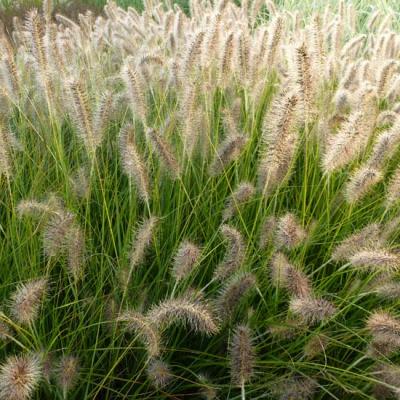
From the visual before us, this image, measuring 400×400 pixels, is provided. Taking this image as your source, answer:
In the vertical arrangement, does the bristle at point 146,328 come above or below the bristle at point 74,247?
below

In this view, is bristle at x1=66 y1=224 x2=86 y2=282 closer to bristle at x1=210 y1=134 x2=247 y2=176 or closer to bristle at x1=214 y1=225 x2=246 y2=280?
bristle at x1=214 y1=225 x2=246 y2=280

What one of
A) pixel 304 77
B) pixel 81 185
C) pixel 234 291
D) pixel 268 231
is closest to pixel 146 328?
pixel 234 291

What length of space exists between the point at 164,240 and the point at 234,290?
68 centimetres

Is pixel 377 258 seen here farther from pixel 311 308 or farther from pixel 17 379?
pixel 17 379

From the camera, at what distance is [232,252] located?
1801mm

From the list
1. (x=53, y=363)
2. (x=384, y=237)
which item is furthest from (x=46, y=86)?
(x=384, y=237)

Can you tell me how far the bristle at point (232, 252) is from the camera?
1.78 metres

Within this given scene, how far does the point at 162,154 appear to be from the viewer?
2082 mm

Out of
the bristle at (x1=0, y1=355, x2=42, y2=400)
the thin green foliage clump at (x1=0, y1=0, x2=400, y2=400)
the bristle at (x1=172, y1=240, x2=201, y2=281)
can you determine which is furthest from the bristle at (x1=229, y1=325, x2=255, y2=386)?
the bristle at (x1=0, y1=355, x2=42, y2=400)

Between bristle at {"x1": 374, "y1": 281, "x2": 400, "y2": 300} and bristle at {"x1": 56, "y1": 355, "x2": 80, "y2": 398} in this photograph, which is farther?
bristle at {"x1": 374, "y1": 281, "x2": 400, "y2": 300}

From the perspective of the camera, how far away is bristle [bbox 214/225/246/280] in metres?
1.78

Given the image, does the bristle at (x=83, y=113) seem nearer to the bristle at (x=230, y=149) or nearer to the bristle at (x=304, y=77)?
the bristle at (x=230, y=149)

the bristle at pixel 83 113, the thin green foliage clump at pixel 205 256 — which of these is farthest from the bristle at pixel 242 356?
the bristle at pixel 83 113

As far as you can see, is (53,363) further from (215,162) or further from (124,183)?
(124,183)
